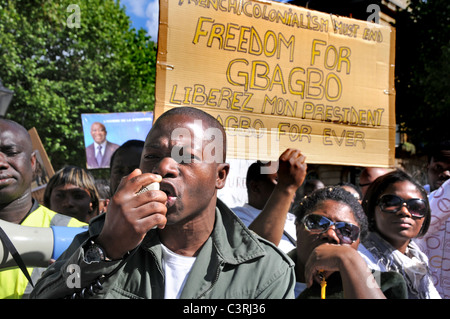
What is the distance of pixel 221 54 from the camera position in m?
2.93

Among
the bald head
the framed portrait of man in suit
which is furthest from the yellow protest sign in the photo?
the framed portrait of man in suit

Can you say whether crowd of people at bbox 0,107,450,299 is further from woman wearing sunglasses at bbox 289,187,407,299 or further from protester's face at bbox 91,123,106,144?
protester's face at bbox 91,123,106,144

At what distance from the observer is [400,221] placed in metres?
2.42

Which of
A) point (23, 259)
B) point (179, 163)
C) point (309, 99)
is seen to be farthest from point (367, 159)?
point (23, 259)

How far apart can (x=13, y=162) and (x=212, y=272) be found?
1296 mm

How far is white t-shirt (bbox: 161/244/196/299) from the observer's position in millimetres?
1451

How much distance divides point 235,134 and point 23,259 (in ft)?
5.24

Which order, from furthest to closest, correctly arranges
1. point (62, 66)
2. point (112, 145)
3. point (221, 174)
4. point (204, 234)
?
A: point (62, 66)
point (112, 145)
point (221, 174)
point (204, 234)

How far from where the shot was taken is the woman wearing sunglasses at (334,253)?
142 cm

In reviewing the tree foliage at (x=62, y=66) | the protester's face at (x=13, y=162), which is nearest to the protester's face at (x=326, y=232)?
the protester's face at (x=13, y=162)

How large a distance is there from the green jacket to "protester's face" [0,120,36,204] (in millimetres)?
908

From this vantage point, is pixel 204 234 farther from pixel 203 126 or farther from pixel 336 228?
pixel 336 228

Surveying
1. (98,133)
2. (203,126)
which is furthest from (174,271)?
(98,133)

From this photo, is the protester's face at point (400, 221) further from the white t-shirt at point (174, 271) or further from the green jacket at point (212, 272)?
the white t-shirt at point (174, 271)
